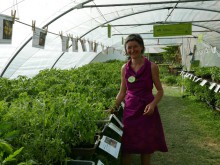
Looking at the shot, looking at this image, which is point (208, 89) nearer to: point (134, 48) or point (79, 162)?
point (134, 48)

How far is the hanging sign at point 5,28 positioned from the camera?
4.08 m

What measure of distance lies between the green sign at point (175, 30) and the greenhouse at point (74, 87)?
4 cm

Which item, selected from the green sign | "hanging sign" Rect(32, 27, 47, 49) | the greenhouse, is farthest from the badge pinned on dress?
the green sign

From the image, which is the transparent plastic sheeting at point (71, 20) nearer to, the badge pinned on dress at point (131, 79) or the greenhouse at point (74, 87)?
the greenhouse at point (74, 87)

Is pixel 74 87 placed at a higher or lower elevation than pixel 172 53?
lower

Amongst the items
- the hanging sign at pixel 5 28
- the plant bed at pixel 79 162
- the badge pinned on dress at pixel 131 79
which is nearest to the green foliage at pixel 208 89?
the badge pinned on dress at pixel 131 79

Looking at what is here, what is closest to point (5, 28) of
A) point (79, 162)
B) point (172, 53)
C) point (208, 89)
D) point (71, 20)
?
point (79, 162)

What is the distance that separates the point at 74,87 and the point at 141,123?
36.2 inches

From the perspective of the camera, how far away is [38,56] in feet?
29.6

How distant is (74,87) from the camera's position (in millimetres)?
3154

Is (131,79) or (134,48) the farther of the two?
(131,79)

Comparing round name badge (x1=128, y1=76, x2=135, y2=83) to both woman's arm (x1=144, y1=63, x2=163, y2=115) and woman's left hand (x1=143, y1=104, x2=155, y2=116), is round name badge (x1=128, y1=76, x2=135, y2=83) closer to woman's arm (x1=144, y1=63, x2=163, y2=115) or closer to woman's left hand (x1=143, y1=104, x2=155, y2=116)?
woman's arm (x1=144, y1=63, x2=163, y2=115)

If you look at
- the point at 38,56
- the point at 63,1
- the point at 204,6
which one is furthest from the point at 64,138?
the point at 204,6

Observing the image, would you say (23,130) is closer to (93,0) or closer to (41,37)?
(41,37)
